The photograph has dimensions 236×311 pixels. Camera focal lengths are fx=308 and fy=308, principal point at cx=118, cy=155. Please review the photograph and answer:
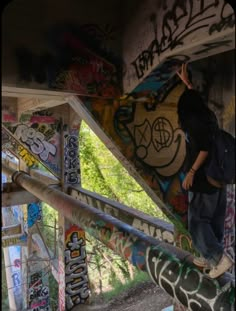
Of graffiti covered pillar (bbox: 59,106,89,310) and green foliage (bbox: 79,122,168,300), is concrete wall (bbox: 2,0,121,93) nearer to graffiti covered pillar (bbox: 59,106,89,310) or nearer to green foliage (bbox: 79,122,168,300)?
graffiti covered pillar (bbox: 59,106,89,310)

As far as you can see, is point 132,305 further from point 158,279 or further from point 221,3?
point 221,3

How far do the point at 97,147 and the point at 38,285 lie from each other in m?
6.97

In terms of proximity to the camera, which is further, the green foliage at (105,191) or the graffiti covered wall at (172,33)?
A: the green foliage at (105,191)

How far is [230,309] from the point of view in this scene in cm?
214

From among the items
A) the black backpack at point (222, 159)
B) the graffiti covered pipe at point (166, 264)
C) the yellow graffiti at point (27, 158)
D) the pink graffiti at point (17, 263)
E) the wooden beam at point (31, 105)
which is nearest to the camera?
the black backpack at point (222, 159)

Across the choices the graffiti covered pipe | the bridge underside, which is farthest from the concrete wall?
the graffiti covered pipe

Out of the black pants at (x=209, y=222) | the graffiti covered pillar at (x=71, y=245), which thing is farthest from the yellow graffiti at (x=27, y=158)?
the black pants at (x=209, y=222)

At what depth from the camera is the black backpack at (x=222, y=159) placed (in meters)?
2.16

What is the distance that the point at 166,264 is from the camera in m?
2.79

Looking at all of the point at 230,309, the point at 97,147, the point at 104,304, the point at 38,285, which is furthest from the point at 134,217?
the point at 97,147

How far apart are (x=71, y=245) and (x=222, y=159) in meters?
5.39

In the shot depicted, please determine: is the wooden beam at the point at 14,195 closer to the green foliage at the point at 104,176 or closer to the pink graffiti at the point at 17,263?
the pink graffiti at the point at 17,263

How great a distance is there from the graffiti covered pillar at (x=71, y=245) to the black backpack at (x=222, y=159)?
473cm

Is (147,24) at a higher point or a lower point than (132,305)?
higher
